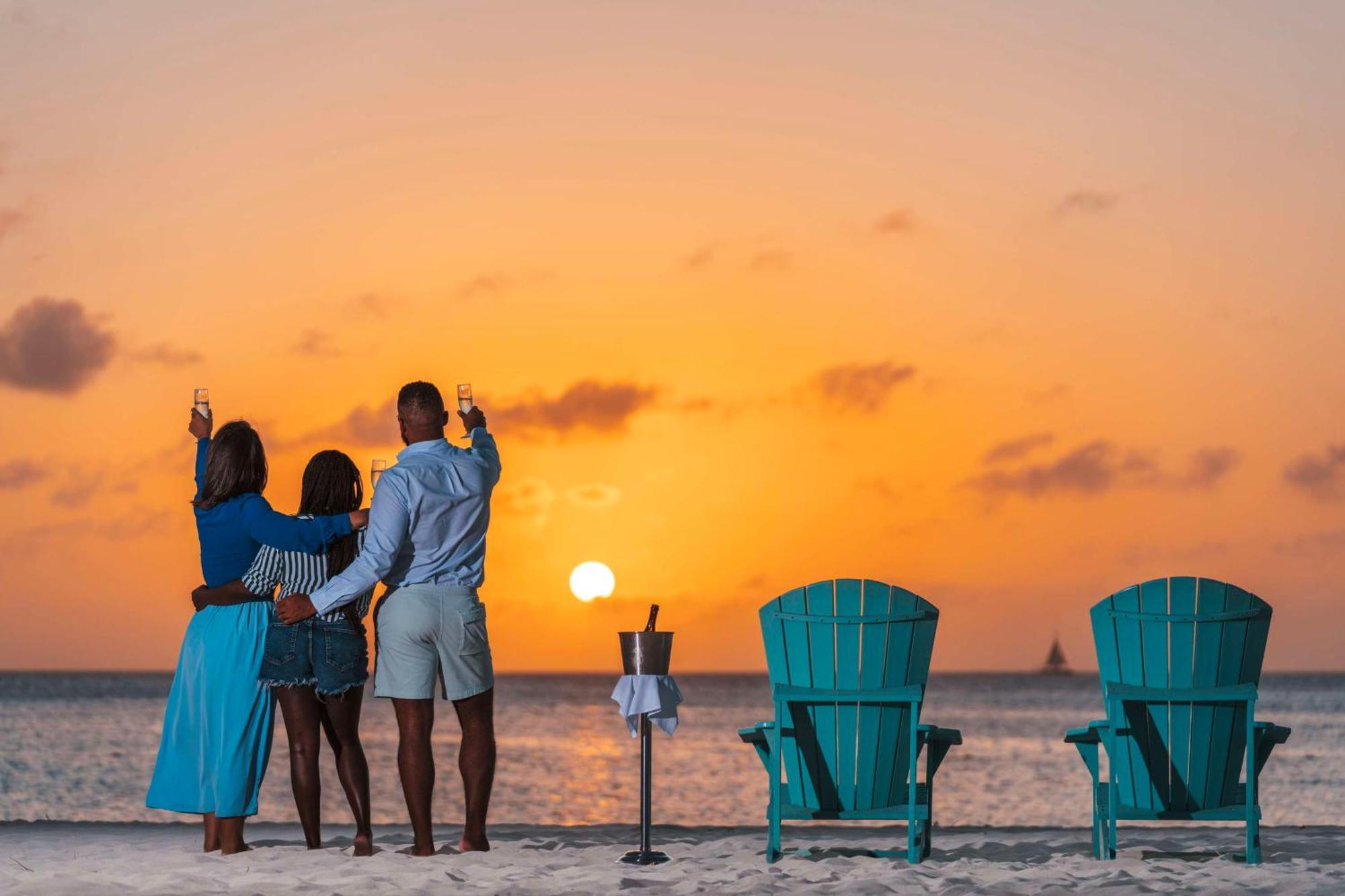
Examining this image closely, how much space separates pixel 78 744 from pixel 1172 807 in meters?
34.8

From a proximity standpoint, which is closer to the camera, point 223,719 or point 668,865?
point 668,865

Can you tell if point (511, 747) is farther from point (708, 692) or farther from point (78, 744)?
point (708, 692)

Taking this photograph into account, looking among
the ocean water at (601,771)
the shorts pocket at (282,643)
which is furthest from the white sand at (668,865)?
the ocean water at (601,771)

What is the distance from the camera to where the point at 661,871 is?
249 inches

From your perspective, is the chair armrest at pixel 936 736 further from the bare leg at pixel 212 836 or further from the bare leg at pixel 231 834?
the bare leg at pixel 212 836

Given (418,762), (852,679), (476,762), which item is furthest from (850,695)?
(418,762)

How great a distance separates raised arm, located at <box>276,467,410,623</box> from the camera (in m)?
6.52

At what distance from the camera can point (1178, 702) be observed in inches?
271

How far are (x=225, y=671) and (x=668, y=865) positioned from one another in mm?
1890

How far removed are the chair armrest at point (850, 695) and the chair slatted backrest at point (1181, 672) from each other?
0.81m

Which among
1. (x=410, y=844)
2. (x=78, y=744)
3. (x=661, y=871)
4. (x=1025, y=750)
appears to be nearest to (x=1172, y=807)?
(x=661, y=871)

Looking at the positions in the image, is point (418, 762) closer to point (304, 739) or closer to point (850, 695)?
point (304, 739)

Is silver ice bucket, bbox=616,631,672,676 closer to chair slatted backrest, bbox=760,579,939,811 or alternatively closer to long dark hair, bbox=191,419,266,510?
chair slatted backrest, bbox=760,579,939,811

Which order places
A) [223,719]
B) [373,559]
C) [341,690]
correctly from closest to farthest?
[373,559] < [341,690] < [223,719]
